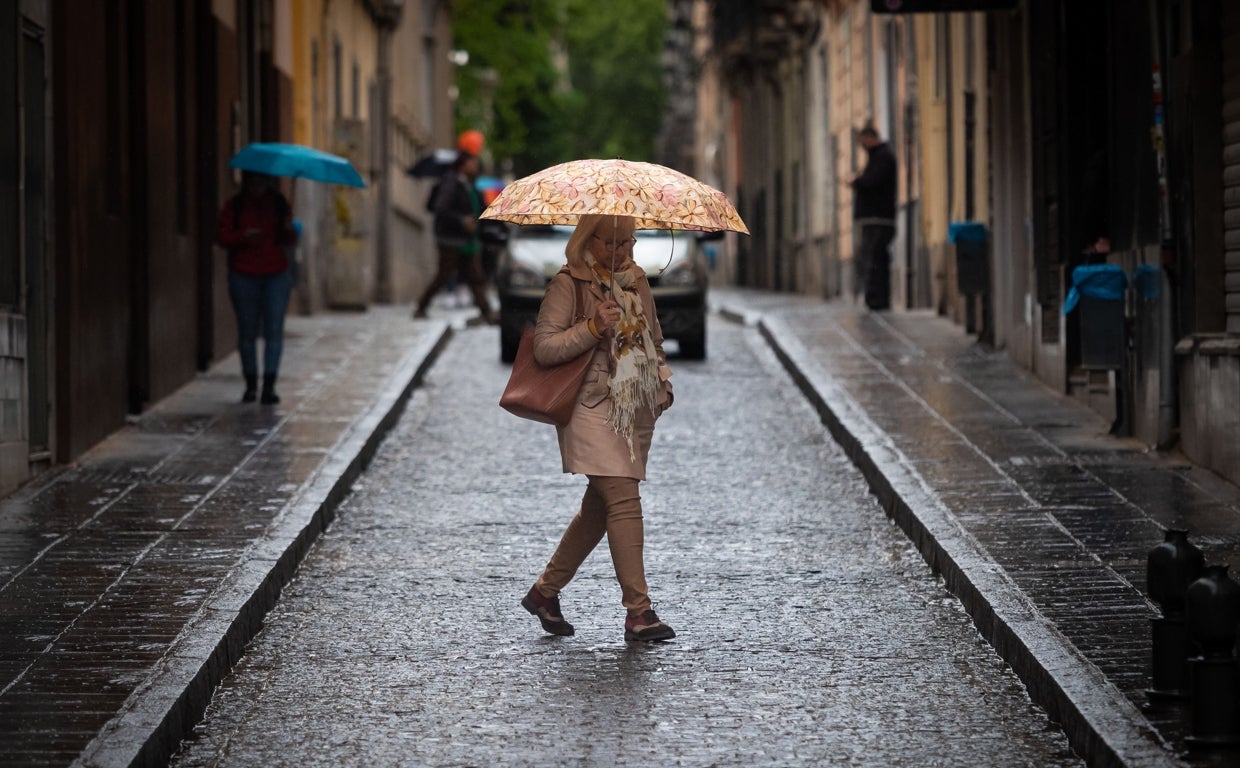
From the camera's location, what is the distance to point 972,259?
1869 cm

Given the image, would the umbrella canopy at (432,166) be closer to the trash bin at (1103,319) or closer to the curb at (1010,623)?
the curb at (1010,623)

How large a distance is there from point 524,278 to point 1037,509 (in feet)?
33.9

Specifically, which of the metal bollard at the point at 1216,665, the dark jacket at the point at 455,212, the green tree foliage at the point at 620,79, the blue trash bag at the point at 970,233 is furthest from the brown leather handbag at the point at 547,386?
the green tree foliage at the point at 620,79

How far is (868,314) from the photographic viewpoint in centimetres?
2317

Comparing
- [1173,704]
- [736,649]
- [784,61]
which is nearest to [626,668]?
[736,649]

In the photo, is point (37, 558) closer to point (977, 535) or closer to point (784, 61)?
point (977, 535)

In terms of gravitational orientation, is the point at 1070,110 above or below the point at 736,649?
above

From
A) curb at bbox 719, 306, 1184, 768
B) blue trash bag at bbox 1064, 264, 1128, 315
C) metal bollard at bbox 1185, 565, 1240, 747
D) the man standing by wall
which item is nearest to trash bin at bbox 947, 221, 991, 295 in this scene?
the man standing by wall

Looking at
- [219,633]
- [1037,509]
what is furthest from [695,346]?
[219,633]

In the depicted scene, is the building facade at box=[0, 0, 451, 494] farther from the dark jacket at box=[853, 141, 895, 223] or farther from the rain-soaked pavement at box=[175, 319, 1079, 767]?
the dark jacket at box=[853, 141, 895, 223]

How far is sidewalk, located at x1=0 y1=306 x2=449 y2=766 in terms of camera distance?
20.5 ft

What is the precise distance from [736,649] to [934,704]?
3.36 feet

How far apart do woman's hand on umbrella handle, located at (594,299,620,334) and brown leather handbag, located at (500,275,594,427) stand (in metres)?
0.12

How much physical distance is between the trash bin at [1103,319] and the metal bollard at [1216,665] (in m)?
7.02
